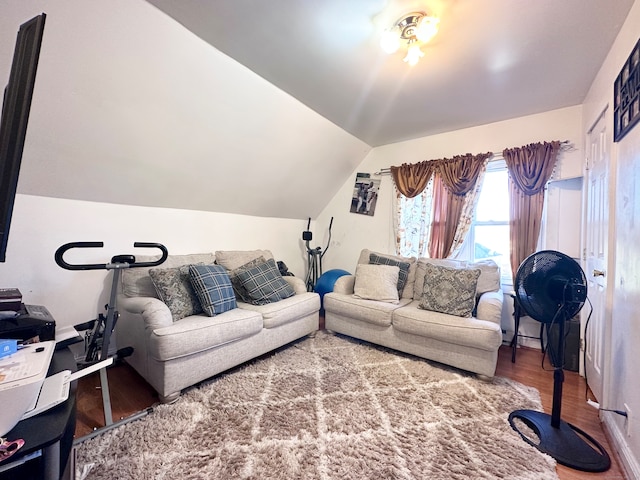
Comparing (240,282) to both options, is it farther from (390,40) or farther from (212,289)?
(390,40)

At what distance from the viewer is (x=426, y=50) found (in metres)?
1.93

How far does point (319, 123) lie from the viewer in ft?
10.00

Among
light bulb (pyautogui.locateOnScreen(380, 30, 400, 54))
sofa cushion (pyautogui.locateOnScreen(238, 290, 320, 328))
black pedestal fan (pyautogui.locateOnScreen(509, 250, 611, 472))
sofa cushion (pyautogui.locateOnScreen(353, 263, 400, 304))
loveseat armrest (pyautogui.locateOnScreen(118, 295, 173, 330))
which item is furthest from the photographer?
sofa cushion (pyautogui.locateOnScreen(353, 263, 400, 304))

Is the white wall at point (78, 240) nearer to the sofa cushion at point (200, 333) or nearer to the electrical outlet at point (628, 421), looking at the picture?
the sofa cushion at point (200, 333)

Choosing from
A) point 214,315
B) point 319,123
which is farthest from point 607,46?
point 214,315

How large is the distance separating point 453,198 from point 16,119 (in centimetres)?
347

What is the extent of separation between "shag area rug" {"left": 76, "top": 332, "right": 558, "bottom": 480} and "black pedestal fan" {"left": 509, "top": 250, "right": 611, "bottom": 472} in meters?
0.12

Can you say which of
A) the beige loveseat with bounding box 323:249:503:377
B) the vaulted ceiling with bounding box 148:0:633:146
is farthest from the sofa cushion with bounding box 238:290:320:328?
the vaulted ceiling with bounding box 148:0:633:146

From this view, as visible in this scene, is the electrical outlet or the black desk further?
the electrical outlet

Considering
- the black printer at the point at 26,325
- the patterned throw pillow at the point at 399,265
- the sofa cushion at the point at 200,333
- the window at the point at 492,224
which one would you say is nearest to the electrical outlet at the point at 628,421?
the window at the point at 492,224

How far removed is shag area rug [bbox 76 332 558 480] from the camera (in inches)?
51.6

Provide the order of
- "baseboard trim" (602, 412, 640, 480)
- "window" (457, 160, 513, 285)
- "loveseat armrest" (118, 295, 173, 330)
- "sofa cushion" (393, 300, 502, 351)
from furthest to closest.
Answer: "window" (457, 160, 513, 285)
"sofa cushion" (393, 300, 502, 351)
"loveseat armrest" (118, 295, 173, 330)
"baseboard trim" (602, 412, 640, 480)

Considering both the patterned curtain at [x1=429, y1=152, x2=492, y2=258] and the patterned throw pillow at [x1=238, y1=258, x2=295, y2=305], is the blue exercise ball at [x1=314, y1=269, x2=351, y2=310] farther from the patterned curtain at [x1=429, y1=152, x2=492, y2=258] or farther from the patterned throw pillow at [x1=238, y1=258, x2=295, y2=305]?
the patterned curtain at [x1=429, y1=152, x2=492, y2=258]

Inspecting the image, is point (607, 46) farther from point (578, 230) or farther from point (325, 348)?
point (325, 348)
